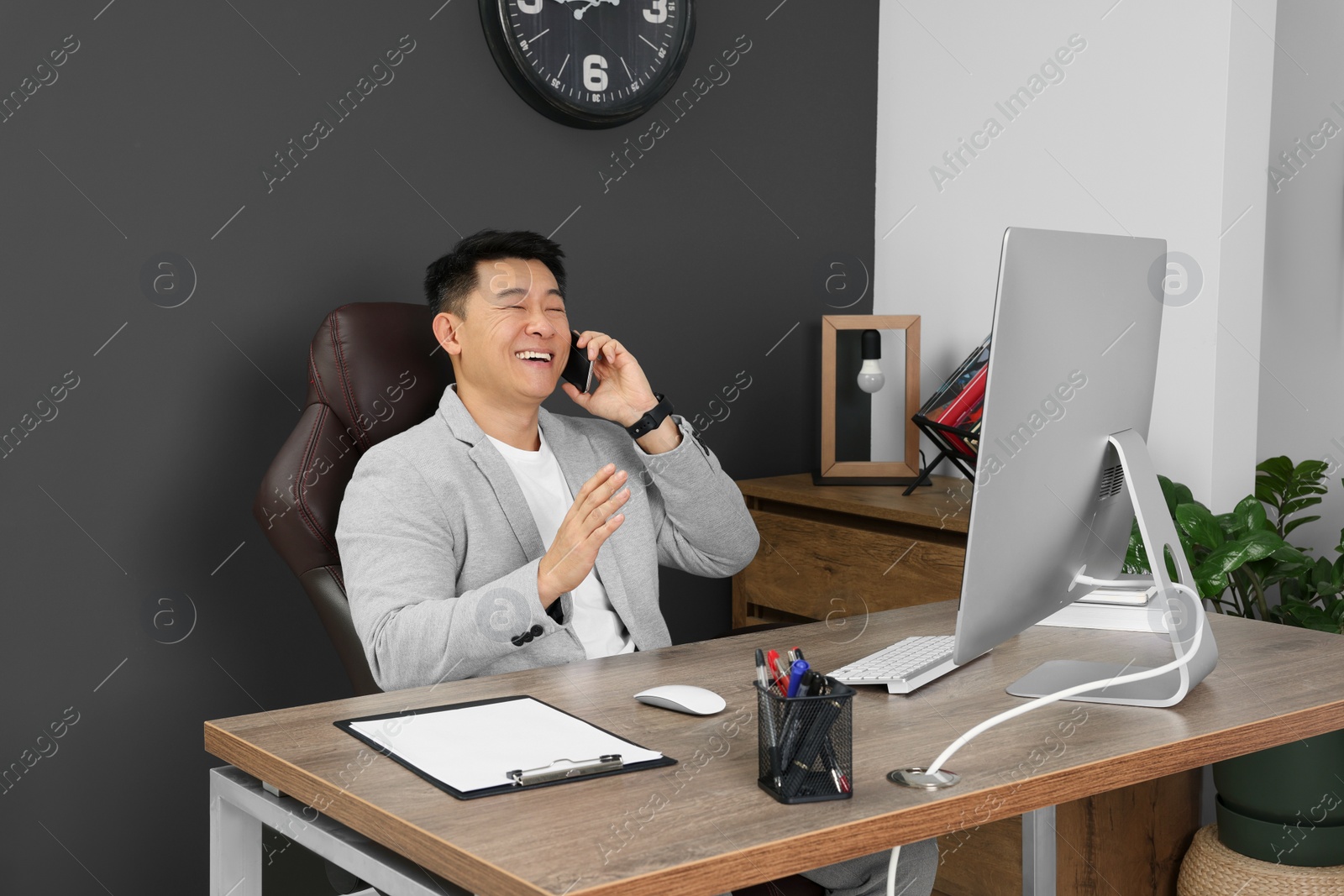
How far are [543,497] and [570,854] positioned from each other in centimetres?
108

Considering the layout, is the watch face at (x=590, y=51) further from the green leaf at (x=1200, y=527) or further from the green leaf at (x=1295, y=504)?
the green leaf at (x=1295, y=504)

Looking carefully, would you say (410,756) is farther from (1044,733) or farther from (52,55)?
(52,55)

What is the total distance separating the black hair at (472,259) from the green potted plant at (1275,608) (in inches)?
43.5

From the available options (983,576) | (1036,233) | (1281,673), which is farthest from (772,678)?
(1281,673)

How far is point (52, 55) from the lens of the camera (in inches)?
79.7

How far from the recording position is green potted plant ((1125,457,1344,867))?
6.34 feet

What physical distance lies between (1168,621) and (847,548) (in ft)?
4.36

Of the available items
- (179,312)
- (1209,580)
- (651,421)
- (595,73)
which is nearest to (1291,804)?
(1209,580)

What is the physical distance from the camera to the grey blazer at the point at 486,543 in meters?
1.52

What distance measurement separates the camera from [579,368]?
2080 millimetres

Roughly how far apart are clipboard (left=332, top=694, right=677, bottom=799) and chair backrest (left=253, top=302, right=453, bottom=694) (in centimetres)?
52

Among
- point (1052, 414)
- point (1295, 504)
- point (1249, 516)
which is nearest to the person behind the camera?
point (1052, 414)

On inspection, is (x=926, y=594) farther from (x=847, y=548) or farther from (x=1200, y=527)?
(x=1200, y=527)

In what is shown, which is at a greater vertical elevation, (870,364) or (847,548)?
(870,364)
